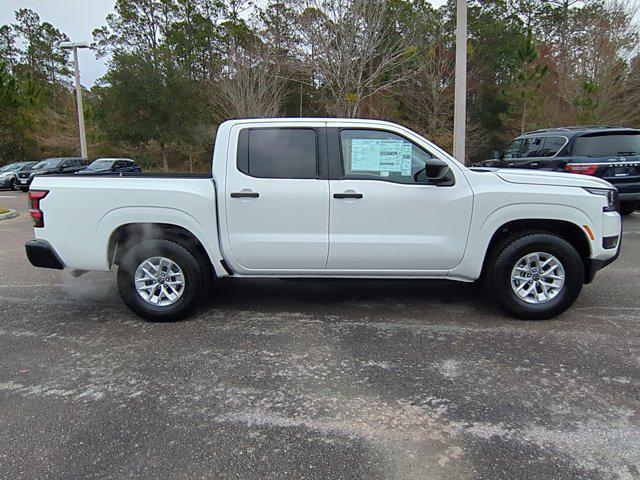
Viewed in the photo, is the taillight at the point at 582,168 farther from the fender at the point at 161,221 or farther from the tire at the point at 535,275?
the fender at the point at 161,221

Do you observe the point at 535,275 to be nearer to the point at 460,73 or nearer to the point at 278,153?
the point at 278,153

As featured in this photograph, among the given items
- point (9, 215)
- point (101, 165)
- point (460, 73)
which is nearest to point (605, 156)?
point (460, 73)

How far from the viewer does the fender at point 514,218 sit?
4453 millimetres

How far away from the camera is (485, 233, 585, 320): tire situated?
14.8ft

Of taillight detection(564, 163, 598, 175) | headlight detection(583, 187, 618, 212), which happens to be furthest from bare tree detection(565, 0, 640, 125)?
headlight detection(583, 187, 618, 212)

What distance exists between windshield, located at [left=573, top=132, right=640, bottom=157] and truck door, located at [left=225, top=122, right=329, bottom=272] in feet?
21.2

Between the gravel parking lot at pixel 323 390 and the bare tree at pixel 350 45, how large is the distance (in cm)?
1435

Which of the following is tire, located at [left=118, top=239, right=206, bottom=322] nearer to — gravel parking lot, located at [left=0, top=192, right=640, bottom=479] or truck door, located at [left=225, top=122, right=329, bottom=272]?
gravel parking lot, located at [left=0, top=192, right=640, bottom=479]

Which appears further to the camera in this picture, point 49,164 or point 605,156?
point 49,164

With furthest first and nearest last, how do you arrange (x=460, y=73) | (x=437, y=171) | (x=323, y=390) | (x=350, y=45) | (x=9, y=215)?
(x=350, y=45) → (x=9, y=215) → (x=460, y=73) → (x=437, y=171) → (x=323, y=390)

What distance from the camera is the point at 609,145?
8.81m

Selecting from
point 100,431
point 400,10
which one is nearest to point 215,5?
point 400,10

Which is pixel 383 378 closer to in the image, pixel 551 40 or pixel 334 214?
pixel 334 214

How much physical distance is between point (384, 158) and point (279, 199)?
107cm
